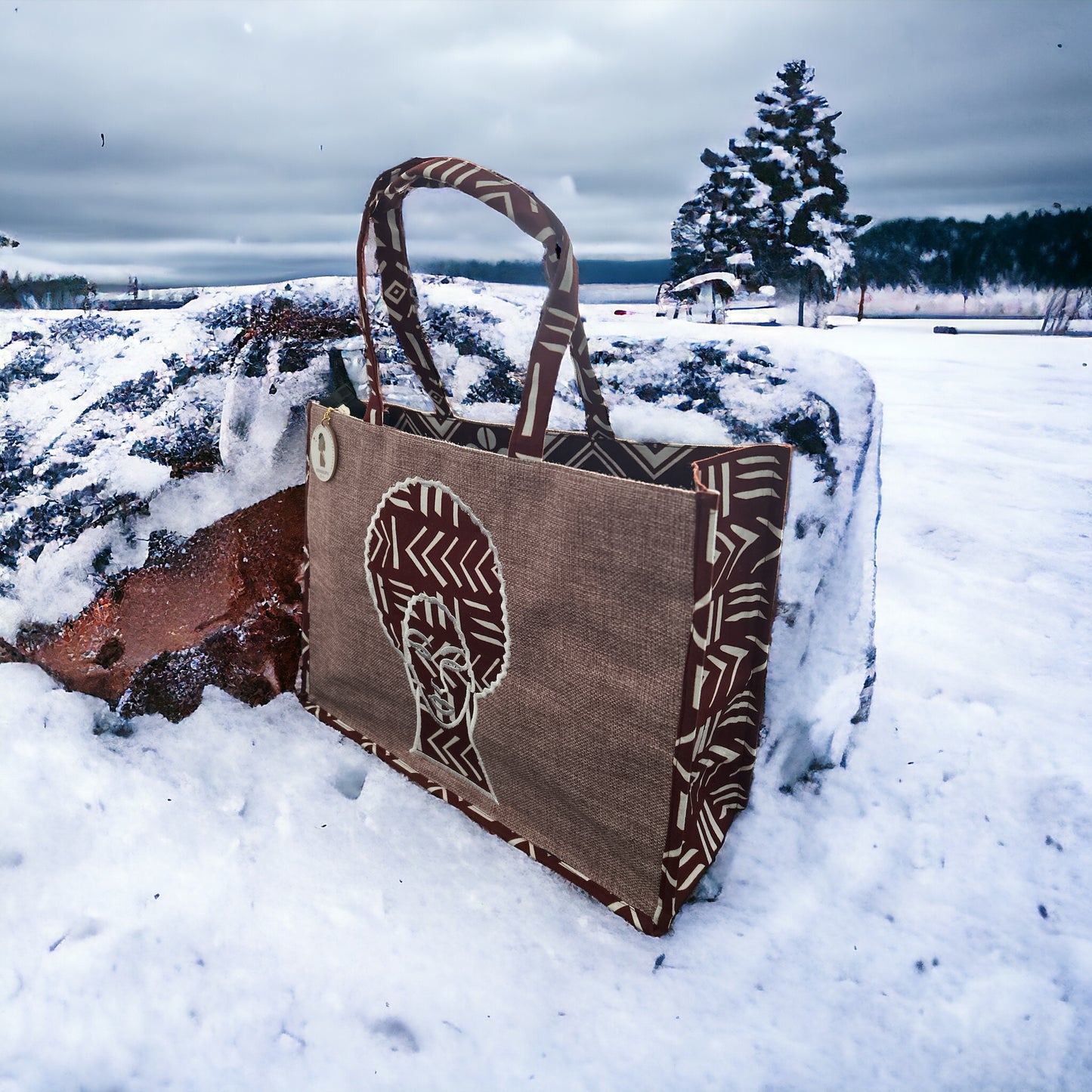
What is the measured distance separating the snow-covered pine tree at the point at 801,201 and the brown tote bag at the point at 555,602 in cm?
1755

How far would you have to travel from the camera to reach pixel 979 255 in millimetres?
12867

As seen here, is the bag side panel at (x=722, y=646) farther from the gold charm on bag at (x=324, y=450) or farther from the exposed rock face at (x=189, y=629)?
the exposed rock face at (x=189, y=629)

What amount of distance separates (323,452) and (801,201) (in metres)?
18.9

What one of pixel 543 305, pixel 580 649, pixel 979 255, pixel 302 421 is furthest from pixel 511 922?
pixel 979 255

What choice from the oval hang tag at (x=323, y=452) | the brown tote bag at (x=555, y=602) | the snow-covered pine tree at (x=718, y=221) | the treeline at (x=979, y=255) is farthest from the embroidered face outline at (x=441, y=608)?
the snow-covered pine tree at (x=718, y=221)

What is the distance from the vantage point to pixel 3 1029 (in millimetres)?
764

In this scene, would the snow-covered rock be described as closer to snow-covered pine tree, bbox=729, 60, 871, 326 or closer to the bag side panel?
the bag side panel

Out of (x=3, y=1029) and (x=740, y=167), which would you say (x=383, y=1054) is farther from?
(x=740, y=167)

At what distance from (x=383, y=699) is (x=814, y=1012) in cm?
75

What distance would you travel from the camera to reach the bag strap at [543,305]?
0.85m

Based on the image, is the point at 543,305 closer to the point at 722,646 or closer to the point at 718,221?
the point at 722,646

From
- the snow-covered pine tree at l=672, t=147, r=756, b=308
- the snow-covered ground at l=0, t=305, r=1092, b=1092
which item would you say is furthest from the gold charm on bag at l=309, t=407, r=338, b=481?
the snow-covered pine tree at l=672, t=147, r=756, b=308

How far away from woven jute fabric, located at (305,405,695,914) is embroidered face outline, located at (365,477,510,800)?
2 centimetres

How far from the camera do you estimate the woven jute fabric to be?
0.81 meters
